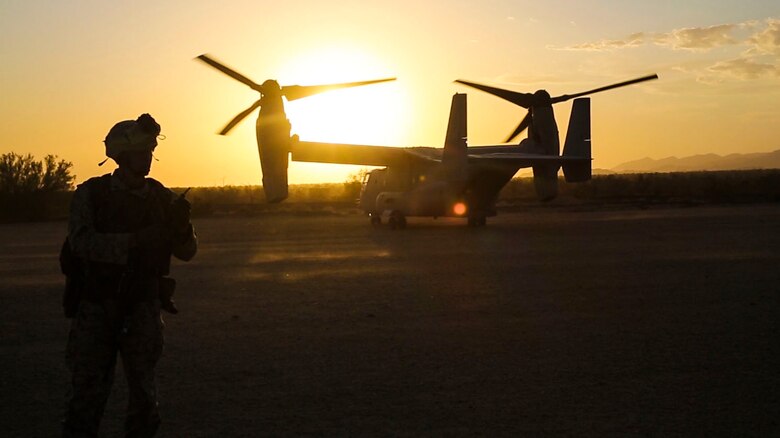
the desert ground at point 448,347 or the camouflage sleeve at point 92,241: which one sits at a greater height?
the camouflage sleeve at point 92,241

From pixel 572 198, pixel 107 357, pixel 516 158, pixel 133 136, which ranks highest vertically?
pixel 516 158

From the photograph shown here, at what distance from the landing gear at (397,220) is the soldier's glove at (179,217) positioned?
85.3ft

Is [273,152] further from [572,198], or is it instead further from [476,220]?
[572,198]

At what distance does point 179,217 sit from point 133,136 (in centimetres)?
52

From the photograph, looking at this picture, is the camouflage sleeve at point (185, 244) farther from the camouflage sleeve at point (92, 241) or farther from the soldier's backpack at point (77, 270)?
the camouflage sleeve at point (92, 241)

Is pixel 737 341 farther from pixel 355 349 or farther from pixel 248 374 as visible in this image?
pixel 248 374

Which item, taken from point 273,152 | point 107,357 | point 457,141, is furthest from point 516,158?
point 107,357

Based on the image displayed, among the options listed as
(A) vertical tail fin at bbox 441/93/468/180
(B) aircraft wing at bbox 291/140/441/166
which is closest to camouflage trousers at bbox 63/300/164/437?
(A) vertical tail fin at bbox 441/93/468/180

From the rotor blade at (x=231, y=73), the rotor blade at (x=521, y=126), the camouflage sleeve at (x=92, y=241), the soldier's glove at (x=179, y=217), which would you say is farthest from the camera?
the rotor blade at (x=521, y=126)

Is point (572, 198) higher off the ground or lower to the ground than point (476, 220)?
higher

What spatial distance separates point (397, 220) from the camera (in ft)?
102

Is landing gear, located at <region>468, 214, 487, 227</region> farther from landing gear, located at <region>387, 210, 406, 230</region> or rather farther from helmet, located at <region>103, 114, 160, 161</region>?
helmet, located at <region>103, 114, 160, 161</region>

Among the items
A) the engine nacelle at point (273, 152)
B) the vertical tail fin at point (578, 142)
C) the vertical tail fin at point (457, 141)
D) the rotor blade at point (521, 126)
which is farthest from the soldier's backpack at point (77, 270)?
the rotor blade at point (521, 126)

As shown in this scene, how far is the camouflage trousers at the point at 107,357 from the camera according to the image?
4738mm
